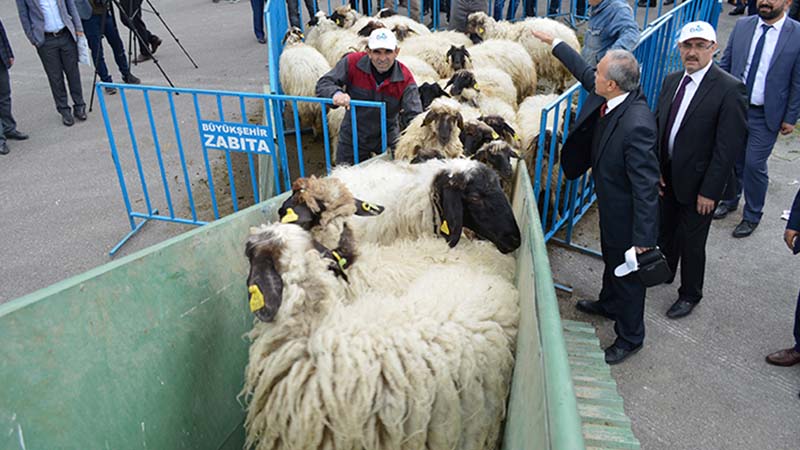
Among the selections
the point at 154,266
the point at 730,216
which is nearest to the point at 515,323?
the point at 154,266

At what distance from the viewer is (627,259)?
347 centimetres

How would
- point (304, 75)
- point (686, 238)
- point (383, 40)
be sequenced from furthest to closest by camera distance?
point (304, 75)
point (383, 40)
point (686, 238)

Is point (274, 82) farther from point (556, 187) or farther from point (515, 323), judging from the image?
point (515, 323)

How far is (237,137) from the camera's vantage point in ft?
15.1

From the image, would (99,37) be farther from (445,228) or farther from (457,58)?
(445,228)

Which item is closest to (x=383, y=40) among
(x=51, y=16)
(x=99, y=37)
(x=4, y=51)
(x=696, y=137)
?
(x=696, y=137)

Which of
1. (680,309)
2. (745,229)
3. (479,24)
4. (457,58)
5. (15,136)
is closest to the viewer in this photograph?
(680,309)

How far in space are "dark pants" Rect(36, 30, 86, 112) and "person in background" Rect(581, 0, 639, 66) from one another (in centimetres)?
719

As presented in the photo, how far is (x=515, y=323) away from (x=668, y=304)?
2621 mm

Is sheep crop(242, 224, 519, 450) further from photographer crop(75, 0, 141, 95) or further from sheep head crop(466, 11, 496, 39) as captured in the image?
photographer crop(75, 0, 141, 95)

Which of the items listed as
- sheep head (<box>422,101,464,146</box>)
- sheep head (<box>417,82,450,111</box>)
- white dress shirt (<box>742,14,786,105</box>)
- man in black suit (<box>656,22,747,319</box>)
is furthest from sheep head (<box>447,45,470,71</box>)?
man in black suit (<box>656,22,747,319</box>)

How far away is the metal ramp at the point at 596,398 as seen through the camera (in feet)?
9.14

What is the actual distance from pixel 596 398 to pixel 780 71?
3858mm

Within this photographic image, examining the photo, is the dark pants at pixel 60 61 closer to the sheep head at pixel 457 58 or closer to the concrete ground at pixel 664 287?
the concrete ground at pixel 664 287
